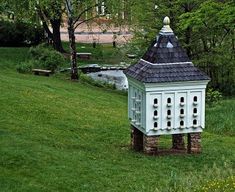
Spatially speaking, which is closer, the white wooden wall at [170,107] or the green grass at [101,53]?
the white wooden wall at [170,107]

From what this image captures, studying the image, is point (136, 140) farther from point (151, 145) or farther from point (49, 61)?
point (49, 61)

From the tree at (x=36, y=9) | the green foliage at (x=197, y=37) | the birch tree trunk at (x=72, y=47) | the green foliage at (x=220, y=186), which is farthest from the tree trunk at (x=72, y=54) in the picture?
the green foliage at (x=220, y=186)

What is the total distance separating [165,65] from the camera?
13070 mm

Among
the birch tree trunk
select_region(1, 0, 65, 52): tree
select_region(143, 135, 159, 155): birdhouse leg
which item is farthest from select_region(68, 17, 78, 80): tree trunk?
select_region(143, 135, 159, 155): birdhouse leg

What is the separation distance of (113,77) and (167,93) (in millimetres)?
20000

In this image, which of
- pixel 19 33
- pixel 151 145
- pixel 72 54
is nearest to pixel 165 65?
pixel 151 145

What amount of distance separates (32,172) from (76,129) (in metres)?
4.79

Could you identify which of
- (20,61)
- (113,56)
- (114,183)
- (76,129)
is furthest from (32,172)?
(113,56)

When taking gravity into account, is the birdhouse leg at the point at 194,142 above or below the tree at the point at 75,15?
below

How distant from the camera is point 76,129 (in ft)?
52.2

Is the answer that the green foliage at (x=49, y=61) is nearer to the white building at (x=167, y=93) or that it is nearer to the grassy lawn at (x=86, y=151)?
the grassy lawn at (x=86, y=151)

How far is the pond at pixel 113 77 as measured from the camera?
1186 inches

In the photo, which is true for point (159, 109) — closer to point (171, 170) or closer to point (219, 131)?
point (171, 170)

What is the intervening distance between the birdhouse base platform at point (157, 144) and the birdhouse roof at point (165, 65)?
1.28 meters
